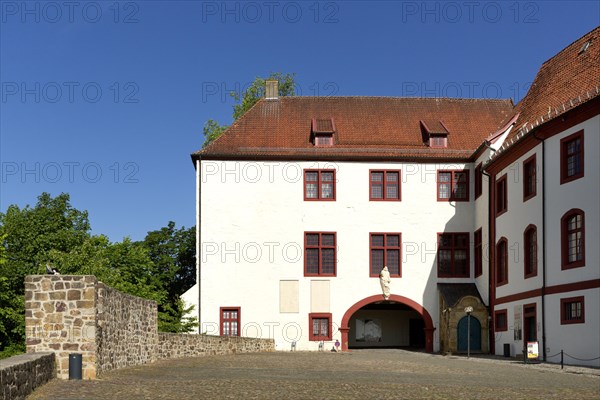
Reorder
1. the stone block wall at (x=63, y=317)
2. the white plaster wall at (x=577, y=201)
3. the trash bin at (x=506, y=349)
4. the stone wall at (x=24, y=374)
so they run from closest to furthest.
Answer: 1. the stone wall at (x=24, y=374)
2. the stone block wall at (x=63, y=317)
3. the white plaster wall at (x=577, y=201)
4. the trash bin at (x=506, y=349)

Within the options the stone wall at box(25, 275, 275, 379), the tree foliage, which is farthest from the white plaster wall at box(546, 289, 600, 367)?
the tree foliage

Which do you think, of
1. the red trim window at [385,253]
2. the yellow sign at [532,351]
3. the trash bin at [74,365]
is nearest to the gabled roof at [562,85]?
the red trim window at [385,253]

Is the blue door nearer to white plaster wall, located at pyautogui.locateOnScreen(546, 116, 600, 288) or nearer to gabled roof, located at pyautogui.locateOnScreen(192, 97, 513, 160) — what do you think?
gabled roof, located at pyautogui.locateOnScreen(192, 97, 513, 160)

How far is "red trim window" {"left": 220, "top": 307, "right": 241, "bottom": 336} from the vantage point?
34344 mm

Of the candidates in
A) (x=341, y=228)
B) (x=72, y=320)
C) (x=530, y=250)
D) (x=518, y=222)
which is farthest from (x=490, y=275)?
(x=72, y=320)

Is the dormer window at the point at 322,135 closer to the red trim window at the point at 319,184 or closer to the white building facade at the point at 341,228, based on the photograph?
the white building facade at the point at 341,228

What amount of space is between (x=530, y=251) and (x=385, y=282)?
813 centimetres

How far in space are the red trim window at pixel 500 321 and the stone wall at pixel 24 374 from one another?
19.6 metres

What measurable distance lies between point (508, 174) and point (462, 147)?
20.3 feet

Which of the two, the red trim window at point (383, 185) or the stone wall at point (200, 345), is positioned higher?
the red trim window at point (383, 185)

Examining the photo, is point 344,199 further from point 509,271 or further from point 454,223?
point 509,271

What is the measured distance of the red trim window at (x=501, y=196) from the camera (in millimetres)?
30631

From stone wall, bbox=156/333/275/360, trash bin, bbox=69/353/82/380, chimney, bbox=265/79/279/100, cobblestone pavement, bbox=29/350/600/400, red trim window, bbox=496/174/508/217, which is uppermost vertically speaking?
chimney, bbox=265/79/279/100

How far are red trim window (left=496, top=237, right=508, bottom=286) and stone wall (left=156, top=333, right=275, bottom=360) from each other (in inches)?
358
